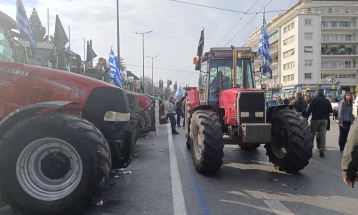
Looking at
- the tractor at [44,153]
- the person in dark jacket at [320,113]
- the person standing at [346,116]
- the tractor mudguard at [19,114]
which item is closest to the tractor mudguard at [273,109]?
the person in dark jacket at [320,113]

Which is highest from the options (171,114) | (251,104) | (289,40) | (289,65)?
(289,40)

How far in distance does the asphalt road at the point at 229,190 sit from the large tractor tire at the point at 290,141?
0.86 ft

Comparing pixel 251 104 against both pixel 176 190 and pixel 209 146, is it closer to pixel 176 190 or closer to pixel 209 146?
pixel 209 146

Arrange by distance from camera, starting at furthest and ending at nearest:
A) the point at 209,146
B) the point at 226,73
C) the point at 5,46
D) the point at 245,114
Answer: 1. the point at 226,73
2. the point at 245,114
3. the point at 209,146
4. the point at 5,46

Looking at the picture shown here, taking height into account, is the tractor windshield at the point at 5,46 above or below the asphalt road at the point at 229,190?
above

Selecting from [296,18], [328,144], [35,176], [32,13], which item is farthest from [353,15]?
[35,176]

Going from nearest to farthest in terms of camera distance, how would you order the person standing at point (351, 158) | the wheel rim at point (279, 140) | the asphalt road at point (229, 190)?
the person standing at point (351, 158), the asphalt road at point (229, 190), the wheel rim at point (279, 140)

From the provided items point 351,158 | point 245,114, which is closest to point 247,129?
point 245,114

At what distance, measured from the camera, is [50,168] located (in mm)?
3982

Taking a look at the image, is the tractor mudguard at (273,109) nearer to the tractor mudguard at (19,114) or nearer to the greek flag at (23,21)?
the tractor mudguard at (19,114)

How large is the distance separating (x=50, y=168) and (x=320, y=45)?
66.8 metres

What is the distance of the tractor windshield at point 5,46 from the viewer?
5062mm

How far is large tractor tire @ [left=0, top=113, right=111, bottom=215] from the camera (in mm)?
3795

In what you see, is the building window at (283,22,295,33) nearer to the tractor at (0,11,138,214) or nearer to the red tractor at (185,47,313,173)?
the red tractor at (185,47,313,173)
